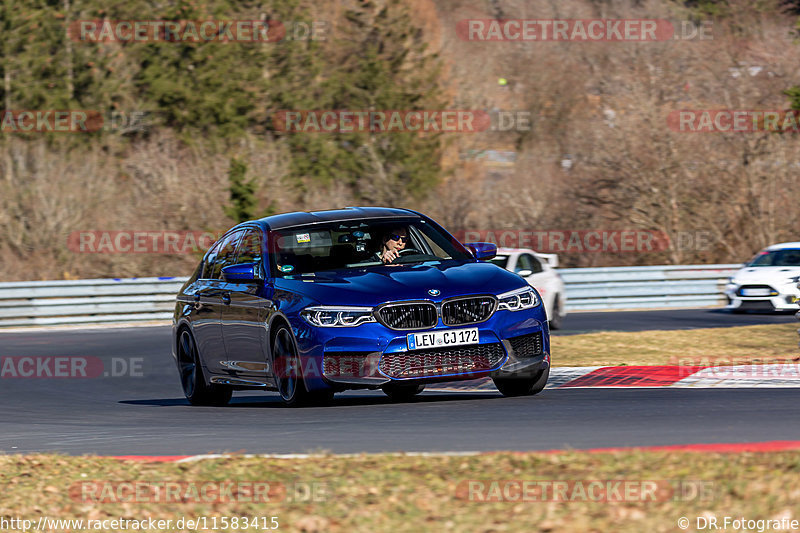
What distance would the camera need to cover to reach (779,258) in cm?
2561

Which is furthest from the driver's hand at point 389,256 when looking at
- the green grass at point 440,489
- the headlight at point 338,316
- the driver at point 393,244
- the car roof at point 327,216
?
the green grass at point 440,489

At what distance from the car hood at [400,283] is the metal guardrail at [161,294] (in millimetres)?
16761

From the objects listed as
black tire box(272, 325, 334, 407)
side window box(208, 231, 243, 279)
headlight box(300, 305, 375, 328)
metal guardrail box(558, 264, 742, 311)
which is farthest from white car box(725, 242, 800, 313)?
headlight box(300, 305, 375, 328)

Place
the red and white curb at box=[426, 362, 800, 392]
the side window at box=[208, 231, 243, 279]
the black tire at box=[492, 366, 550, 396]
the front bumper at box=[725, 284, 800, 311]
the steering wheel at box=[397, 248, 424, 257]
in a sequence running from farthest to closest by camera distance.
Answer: the front bumper at box=[725, 284, 800, 311] < the side window at box=[208, 231, 243, 279] < the red and white curb at box=[426, 362, 800, 392] < the steering wheel at box=[397, 248, 424, 257] < the black tire at box=[492, 366, 550, 396]

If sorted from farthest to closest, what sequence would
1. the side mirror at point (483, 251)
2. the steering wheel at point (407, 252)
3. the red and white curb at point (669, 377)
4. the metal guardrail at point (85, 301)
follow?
1. the metal guardrail at point (85, 301)
2. the red and white curb at point (669, 377)
3. the side mirror at point (483, 251)
4. the steering wheel at point (407, 252)

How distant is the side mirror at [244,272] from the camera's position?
10.7 m

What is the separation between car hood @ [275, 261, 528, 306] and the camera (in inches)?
381

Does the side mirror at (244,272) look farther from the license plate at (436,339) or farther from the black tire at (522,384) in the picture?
the black tire at (522,384)

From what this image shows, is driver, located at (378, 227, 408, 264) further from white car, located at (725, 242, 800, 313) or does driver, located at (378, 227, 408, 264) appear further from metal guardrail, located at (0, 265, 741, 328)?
metal guardrail, located at (0, 265, 741, 328)

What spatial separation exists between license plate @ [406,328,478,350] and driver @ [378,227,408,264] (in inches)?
47.7

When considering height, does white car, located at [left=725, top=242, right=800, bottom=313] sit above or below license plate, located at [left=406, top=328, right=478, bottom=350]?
below

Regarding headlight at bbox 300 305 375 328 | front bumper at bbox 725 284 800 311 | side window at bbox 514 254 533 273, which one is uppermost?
headlight at bbox 300 305 375 328

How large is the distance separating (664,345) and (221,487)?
430 inches

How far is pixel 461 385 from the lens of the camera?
1302 cm
